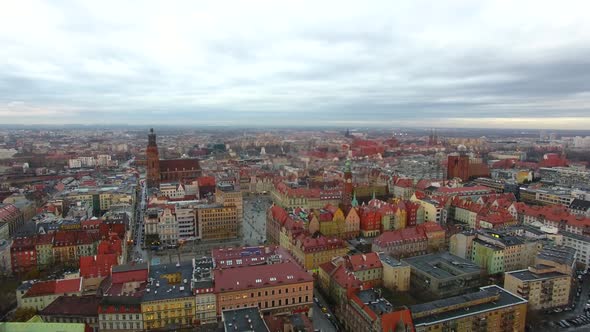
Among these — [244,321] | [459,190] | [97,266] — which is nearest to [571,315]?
[244,321]

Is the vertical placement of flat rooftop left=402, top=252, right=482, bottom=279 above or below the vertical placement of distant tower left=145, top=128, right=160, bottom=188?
below

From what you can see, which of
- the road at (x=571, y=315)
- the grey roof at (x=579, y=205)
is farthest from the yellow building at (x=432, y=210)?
the road at (x=571, y=315)

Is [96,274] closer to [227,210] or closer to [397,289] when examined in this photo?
[227,210]

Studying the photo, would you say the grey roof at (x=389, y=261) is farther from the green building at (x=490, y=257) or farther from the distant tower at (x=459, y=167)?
the distant tower at (x=459, y=167)

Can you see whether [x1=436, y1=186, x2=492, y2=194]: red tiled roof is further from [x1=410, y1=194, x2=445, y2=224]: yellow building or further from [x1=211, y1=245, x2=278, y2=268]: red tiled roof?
[x1=211, y1=245, x2=278, y2=268]: red tiled roof

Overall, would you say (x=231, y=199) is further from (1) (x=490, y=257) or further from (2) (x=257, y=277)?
(1) (x=490, y=257)

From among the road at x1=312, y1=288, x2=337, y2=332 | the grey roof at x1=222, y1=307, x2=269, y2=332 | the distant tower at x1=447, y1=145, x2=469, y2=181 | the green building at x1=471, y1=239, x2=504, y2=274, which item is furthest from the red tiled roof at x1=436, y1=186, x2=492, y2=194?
the grey roof at x1=222, y1=307, x2=269, y2=332
